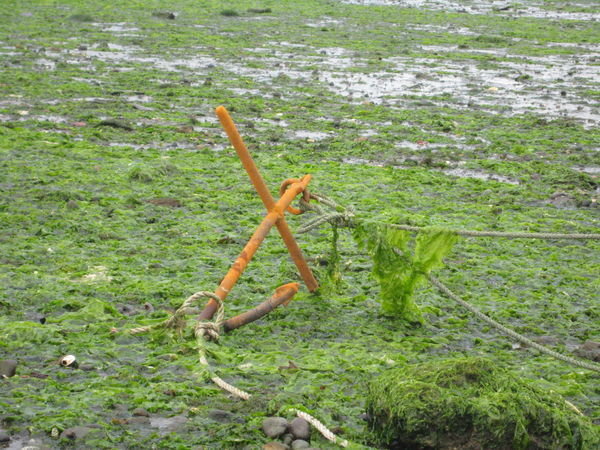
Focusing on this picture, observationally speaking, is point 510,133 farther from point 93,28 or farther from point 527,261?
point 93,28

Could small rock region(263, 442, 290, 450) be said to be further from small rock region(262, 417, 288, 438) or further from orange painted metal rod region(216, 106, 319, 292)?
orange painted metal rod region(216, 106, 319, 292)

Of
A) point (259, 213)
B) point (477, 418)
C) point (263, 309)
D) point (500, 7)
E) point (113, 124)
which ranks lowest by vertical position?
point (259, 213)

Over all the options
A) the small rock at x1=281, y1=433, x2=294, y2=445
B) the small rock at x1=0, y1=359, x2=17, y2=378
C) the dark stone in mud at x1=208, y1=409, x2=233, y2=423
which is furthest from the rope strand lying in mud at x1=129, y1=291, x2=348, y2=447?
the small rock at x1=0, y1=359, x2=17, y2=378

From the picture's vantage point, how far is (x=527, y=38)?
1962 centimetres

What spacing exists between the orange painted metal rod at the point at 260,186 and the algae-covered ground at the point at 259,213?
0.64 feet

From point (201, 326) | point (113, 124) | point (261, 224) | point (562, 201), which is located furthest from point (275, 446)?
point (113, 124)

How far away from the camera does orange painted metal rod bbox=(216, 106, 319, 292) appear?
16.7 ft

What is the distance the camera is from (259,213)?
7406 mm

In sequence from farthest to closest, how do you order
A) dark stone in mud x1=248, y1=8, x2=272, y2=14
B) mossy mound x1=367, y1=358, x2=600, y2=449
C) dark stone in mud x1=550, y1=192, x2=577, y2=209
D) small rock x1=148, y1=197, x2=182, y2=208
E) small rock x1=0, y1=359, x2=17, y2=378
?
1. dark stone in mud x1=248, y1=8, x2=272, y2=14
2. dark stone in mud x1=550, y1=192, x2=577, y2=209
3. small rock x1=148, y1=197, x2=182, y2=208
4. small rock x1=0, y1=359, x2=17, y2=378
5. mossy mound x1=367, y1=358, x2=600, y2=449

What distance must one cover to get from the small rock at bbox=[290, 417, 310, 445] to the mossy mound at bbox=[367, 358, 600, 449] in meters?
0.33

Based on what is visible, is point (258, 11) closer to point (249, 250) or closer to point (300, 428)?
point (249, 250)

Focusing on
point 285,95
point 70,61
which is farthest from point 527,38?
point 70,61

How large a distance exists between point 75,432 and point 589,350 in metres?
2.99

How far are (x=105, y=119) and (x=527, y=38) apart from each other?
496 inches
